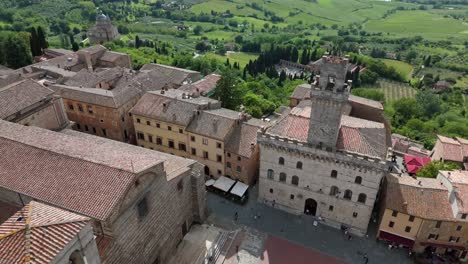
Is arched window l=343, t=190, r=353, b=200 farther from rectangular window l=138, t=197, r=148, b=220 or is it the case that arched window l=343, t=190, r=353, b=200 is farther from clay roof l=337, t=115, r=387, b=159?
rectangular window l=138, t=197, r=148, b=220

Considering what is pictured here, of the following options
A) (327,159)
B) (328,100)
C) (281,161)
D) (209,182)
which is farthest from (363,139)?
(209,182)

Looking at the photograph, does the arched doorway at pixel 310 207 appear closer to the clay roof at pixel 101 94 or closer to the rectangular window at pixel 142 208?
the rectangular window at pixel 142 208

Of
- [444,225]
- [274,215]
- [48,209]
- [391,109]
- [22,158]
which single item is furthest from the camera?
[391,109]

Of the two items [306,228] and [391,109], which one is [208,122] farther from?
[391,109]

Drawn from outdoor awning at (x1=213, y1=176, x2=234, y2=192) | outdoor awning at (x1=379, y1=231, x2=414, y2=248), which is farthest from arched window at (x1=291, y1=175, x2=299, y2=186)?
outdoor awning at (x1=379, y1=231, x2=414, y2=248)

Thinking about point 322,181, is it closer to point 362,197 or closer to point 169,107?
point 362,197

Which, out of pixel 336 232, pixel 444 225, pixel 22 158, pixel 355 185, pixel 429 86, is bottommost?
pixel 429 86

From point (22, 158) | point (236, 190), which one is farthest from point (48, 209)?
point (236, 190)
